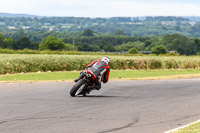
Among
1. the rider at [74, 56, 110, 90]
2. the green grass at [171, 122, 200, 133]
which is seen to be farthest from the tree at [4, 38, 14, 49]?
the green grass at [171, 122, 200, 133]

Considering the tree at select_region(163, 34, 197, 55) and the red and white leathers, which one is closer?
the red and white leathers

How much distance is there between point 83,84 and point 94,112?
3.11 metres

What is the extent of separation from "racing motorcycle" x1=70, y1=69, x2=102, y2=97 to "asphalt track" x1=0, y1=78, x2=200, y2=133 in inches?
16.9

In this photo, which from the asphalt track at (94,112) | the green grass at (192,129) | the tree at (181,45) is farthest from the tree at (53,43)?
the green grass at (192,129)

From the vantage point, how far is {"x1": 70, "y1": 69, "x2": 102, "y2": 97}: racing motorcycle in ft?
46.5

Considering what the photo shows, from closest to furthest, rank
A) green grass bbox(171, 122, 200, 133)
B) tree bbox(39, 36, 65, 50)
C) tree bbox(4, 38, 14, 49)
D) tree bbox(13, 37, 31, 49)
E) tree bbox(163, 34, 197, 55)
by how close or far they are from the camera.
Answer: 1. green grass bbox(171, 122, 200, 133)
2. tree bbox(39, 36, 65, 50)
3. tree bbox(13, 37, 31, 49)
4. tree bbox(4, 38, 14, 49)
5. tree bbox(163, 34, 197, 55)

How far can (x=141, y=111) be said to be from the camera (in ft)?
38.7

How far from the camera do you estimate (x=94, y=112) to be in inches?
441

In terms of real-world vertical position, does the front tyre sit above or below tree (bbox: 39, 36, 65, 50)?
above

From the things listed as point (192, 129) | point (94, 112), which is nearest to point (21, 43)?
point (94, 112)

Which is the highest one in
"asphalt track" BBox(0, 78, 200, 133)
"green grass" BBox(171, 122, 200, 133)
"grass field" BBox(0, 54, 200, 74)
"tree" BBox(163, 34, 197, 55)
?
"green grass" BBox(171, 122, 200, 133)

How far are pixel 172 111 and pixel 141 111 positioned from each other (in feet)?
3.42

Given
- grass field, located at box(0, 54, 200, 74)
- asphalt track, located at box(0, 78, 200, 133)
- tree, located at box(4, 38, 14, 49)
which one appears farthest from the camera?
tree, located at box(4, 38, 14, 49)

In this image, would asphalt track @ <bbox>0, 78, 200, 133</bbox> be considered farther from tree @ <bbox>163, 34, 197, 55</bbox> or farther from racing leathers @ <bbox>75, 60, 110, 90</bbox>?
tree @ <bbox>163, 34, 197, 55</bbox>
